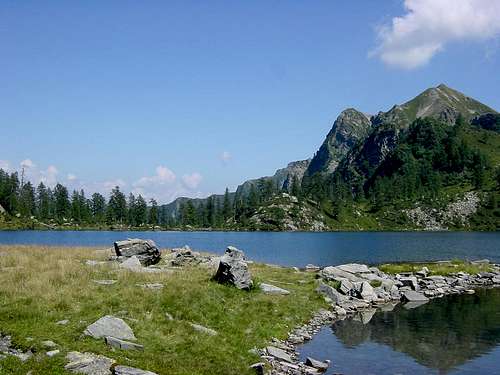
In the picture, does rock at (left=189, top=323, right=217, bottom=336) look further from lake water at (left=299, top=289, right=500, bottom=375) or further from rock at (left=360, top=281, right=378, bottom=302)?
rock at (left=360, top=281, right=378, bottom=302)

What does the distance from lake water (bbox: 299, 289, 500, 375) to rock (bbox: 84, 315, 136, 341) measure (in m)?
10.9

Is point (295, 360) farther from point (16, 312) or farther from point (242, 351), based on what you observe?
point (16, 312)

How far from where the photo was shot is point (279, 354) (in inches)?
1039

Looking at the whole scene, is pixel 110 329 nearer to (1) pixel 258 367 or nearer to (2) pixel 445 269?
(1) pixel 258 367

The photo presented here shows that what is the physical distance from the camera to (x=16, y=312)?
2408 cm

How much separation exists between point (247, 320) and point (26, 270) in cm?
1671

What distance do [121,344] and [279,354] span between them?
30.2ft

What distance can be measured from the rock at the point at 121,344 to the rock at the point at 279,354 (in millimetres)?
7871

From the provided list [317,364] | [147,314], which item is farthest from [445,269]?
[147,314]

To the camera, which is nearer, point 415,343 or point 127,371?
point 127,371

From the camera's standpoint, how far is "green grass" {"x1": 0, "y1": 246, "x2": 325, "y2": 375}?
69.5 feet

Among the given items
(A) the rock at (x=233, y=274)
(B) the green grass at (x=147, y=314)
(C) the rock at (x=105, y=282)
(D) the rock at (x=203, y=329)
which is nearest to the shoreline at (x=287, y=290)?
(B) the green grass at (x=147, y=314)

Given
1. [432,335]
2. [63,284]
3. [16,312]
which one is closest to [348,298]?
[432,335]

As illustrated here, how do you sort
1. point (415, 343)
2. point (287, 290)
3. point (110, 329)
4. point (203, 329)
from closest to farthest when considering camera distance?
point (110, 329) < point (203, 329) < point (415, 343) < point (287, 290)
